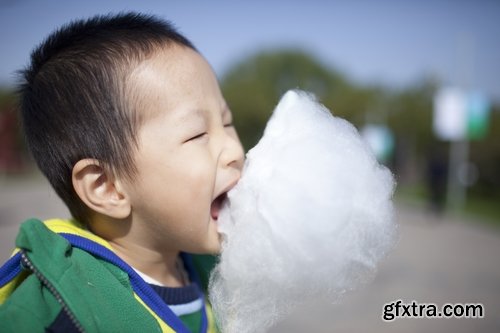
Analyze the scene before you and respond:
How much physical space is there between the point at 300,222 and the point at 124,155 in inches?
18.3

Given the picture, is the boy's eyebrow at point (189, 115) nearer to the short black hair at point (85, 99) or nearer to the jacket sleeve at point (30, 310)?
the short black hair at point (85, 99)

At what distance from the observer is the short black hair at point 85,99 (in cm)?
107

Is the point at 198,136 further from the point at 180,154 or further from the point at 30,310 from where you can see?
the point at 30,310

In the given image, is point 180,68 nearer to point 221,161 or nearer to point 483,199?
point 221,161

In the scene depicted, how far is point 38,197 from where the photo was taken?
460 inches

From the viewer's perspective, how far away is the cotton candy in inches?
38.8

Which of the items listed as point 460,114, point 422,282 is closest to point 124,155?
point 422,282

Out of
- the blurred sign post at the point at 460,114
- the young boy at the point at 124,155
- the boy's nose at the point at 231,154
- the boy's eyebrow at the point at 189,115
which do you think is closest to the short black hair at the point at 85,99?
the young boy at the point at 124,155

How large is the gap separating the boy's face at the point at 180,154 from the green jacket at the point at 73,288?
15 cm

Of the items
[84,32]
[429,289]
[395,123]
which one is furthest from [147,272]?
[395,123]

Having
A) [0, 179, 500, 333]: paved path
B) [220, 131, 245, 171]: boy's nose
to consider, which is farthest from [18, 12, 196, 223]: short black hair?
[0, 179, 500, 333]: paved path

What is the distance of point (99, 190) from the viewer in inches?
44.1

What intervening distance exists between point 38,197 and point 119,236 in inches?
464

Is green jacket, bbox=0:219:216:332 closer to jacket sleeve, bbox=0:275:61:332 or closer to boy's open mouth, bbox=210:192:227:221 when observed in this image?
jacket sleeve, bbox=0:275:61:332
